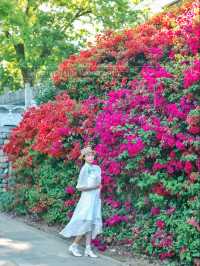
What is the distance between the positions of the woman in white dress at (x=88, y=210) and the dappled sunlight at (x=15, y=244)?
0.74 metres

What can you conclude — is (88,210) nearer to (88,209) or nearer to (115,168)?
(88,209)

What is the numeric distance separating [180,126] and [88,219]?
1.82 meters

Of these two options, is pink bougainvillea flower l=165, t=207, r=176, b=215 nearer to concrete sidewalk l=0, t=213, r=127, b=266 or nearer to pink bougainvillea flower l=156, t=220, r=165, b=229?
pink bougainvillea flower l=156, t=220, r=165, b=229

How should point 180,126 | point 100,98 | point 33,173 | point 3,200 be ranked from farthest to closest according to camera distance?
point 3,200 → point 33,173 → point 100,98 → point 180,126

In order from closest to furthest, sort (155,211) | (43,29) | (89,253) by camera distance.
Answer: (155,211) < (89,253) < (43,29)

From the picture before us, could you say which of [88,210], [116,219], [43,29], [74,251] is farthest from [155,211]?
[43,29]

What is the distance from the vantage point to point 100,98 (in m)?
10.4

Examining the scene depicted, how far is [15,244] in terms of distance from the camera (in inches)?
328

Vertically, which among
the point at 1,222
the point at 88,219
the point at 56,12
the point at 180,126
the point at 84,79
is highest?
the point at 56,12

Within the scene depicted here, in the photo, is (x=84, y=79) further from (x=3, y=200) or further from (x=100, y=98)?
(x=3, y=200)

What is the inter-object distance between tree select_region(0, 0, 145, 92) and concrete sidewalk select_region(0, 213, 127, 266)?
12864 millimetres

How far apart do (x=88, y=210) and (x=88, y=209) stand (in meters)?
0.01

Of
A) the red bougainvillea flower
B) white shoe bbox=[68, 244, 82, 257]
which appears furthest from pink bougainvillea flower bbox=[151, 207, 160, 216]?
white shoe bbox=[68, 244, 82, 257]

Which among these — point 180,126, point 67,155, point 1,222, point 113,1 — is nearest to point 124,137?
point 180,126
